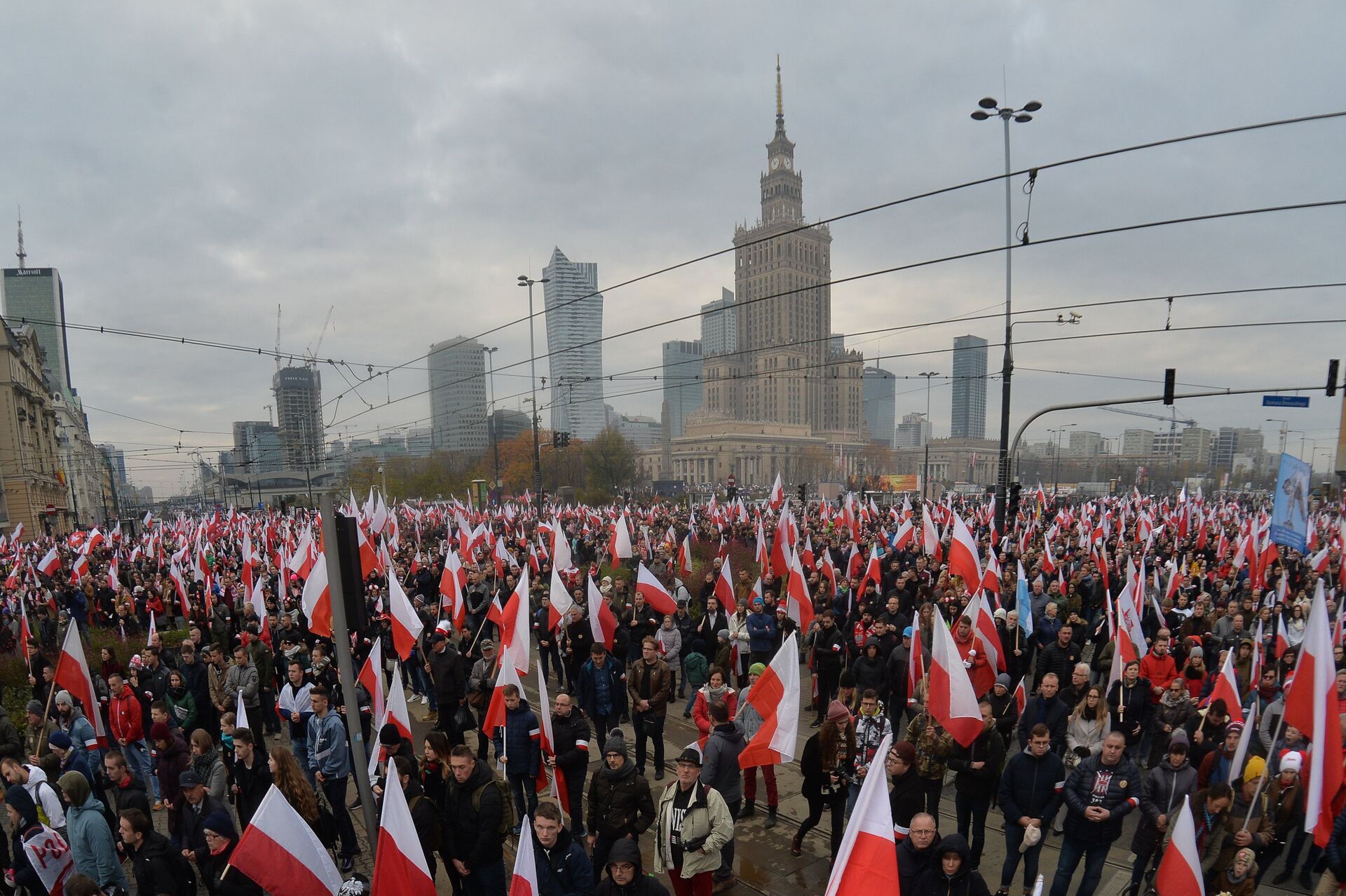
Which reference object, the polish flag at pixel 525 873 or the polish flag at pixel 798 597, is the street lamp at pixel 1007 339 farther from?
the polish flag at pixel 525 873

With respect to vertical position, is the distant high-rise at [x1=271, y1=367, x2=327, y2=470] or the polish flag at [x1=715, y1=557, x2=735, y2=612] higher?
the distant high-rise at [x1=271, y1=367, x2=327, y2=470]

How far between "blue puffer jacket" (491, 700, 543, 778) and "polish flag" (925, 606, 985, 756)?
3.53m

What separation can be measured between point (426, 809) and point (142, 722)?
5.00 meters

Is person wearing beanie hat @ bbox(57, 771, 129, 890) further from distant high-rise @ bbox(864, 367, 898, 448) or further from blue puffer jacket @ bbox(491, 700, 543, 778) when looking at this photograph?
distant high-rise @ bbox(864, 367, 898, 448)

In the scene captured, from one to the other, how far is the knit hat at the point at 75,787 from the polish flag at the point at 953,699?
6485mm

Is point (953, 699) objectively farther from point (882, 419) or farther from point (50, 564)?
point (882, 419)

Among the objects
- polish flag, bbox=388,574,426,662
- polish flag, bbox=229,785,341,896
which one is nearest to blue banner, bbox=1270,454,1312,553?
polish flag, bbox=388,574,426,662

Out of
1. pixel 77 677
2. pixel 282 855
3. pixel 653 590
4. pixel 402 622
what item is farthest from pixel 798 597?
pixel 77 677

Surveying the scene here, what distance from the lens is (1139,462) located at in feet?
335

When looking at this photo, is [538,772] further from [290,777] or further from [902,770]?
[902,770]

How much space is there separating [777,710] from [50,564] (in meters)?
19.1

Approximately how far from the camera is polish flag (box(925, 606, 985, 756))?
5.80 metres

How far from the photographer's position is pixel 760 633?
32.8 feet

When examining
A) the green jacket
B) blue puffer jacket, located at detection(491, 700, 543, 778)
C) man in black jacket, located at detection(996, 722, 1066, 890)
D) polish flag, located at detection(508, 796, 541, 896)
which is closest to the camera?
polish flag, located at detection(508, 796, 541, 896)
